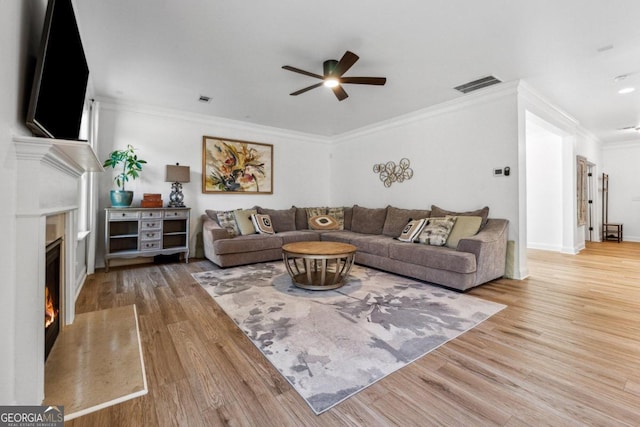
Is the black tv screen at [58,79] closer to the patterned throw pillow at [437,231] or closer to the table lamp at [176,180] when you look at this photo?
the table lamp at [176,180]

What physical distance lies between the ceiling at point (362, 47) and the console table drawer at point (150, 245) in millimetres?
2207

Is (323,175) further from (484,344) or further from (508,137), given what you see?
(484,344)

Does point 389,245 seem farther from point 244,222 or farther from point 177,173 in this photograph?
point 177,173

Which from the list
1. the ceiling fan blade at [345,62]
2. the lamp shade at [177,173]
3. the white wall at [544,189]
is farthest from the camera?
the white wall at [544,189]

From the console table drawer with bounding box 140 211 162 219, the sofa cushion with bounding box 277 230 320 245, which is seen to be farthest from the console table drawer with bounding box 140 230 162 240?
the sofa cushion with bounding box 277 230 320 245

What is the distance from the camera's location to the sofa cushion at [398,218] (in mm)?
4639

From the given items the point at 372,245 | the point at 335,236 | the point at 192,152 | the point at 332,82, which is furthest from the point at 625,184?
the point at 192,152

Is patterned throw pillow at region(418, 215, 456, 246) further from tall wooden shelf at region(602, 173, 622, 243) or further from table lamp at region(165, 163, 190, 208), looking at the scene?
tall wooden shelf at region(602, 173, 622, 243)

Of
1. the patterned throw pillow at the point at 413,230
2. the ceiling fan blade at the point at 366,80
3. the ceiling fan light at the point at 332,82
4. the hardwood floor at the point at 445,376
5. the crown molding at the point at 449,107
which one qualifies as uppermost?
the crown molding at the point at 449,107

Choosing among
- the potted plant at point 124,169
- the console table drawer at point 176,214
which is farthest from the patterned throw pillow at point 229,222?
the potted plant at point 124,169

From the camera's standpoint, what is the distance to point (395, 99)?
4320 millimetres

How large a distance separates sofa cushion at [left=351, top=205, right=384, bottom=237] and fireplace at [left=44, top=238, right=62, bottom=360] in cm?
429

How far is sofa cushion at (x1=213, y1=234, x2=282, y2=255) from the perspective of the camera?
13.7 feet

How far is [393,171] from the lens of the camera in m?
5.40
